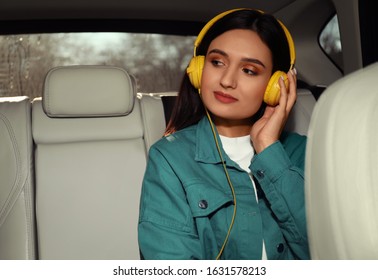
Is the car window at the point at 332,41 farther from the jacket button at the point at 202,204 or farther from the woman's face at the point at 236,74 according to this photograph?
the jacket button at the point at 202,204

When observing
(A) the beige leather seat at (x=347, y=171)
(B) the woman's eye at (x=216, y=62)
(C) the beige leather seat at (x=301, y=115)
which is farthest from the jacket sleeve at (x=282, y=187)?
(A) the beige leather seat at (x=347, y=171)

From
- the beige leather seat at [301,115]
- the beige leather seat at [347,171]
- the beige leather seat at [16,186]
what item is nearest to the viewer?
the beige leather seat at [347,171]

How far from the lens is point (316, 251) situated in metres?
0.50

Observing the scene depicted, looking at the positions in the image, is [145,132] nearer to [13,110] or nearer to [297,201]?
[13,110]

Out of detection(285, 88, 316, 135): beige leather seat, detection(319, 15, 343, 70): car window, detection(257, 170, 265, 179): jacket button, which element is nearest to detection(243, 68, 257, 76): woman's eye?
detection(257, 170, 265, 179): jacket button

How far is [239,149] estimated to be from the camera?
1.16 metres

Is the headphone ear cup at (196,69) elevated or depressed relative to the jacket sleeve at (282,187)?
elevated

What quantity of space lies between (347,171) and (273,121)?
690 mm

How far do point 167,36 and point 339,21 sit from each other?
0.78 m

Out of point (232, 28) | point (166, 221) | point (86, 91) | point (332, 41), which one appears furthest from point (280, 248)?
point (332, 41)

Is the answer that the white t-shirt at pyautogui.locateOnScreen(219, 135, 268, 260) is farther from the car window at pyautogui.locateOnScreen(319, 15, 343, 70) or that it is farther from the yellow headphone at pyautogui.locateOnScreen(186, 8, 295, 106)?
the car window at pyautogui.locateOnScreen(319, 15, 343, 70)

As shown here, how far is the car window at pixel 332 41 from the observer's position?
1790 mm

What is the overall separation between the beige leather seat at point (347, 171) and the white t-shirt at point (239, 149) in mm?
660
